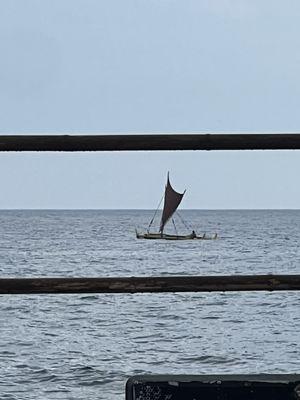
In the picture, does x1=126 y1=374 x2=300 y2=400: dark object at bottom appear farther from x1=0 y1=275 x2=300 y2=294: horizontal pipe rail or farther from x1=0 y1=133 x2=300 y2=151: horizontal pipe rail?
x1=0 y1=133 x2=300 y2=151: horizontal pipe rail

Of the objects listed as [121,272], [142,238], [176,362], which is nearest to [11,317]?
[176,362]

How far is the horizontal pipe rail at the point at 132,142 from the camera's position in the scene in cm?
209

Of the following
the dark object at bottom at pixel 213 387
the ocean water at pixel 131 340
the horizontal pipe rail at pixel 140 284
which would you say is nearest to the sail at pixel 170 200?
the ocean water at pixel 131 340

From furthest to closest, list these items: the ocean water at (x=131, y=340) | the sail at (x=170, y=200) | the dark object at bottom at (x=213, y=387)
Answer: the sail at (x=170, y=200), the ocean water at (x=131, y=340), the dark object at bottom at (x=213, y=387)

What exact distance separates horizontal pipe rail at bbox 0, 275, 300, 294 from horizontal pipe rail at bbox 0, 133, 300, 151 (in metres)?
0.32

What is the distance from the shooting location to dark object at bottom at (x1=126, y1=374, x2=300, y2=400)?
6.59 ft

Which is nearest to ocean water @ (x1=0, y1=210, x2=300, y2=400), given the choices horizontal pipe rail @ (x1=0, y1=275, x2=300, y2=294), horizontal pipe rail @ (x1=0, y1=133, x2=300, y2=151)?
horizontal pipe rail @ (x1=0, y1=275, x2=300, y2=294)

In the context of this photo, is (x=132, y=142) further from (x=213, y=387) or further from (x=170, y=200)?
(x=170, y=200)

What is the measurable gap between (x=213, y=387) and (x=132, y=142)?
616mm

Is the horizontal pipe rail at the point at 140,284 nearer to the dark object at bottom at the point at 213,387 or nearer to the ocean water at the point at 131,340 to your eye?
the dark object at bottom at the point at 213,387

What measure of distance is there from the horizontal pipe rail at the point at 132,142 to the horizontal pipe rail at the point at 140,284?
0.32m

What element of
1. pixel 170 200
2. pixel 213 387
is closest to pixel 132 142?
pixel 213 387

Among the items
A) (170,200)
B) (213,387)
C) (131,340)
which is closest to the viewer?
(213,387)

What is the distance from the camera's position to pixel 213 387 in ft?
6.59
